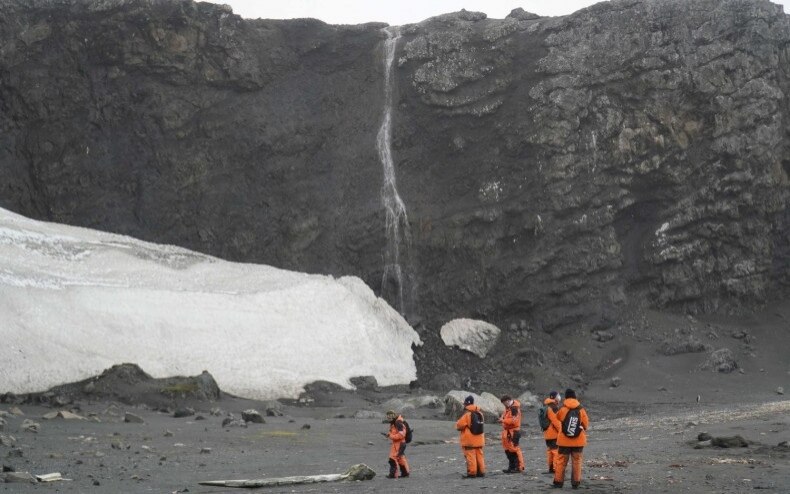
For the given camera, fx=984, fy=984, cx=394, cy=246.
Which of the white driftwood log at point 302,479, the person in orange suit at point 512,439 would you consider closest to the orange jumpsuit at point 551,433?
the person in orange suit at point 512,439

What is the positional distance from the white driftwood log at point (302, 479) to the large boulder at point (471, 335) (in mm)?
24624

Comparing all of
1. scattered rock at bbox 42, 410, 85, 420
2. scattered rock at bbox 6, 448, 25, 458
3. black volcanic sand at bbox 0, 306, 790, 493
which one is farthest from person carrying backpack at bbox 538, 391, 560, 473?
scattered rock at bbox 42, 410, 85, 420

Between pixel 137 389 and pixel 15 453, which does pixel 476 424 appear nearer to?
pixel 15 453

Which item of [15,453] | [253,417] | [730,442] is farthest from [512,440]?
[253,417]

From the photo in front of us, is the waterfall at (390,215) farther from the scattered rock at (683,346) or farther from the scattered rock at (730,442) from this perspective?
the scattered rock at (730,442)

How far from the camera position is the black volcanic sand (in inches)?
623

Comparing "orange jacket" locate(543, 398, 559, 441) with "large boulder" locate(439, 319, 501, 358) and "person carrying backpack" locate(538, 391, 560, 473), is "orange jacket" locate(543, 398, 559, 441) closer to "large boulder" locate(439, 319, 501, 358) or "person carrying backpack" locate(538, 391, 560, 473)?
"person carrying backpack" locate(538, 391, 560, 473)

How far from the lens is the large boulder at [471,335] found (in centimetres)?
4175

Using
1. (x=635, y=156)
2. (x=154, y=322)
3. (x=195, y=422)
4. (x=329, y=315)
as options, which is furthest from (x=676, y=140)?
→ (x=195, y=422)

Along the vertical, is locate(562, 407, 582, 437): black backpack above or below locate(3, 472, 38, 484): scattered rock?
above

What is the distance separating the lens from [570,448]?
15258mm

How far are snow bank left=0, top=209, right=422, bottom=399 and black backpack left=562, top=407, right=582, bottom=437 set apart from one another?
1964 centimetres

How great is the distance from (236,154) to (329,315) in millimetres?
11282

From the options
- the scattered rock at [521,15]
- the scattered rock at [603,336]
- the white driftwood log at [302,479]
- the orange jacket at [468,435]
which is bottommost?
the white driftwood log at [302,479]
